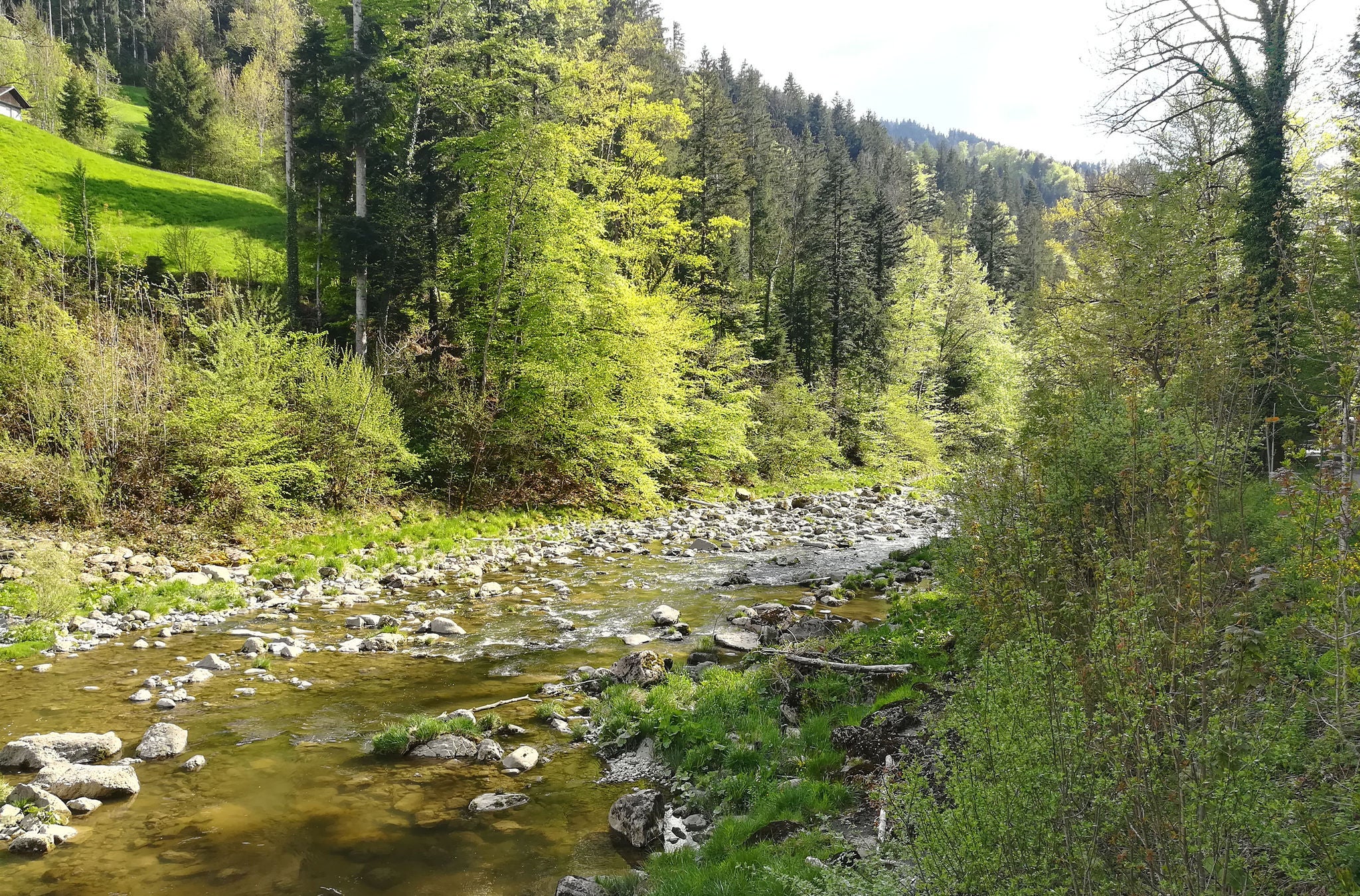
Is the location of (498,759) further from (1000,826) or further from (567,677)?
(1000,826)

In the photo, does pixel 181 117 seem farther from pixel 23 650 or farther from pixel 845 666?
pixel 845 666

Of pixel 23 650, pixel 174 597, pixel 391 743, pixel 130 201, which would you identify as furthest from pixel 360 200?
pixel 391 743

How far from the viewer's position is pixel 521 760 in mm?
7477

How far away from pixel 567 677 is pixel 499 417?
12790 millimetres

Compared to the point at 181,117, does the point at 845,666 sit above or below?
below

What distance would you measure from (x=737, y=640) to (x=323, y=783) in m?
5.88

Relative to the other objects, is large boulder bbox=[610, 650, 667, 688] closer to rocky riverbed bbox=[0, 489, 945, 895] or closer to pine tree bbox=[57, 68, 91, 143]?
rocky riverbed bbox=[0, 489, 945, 895]

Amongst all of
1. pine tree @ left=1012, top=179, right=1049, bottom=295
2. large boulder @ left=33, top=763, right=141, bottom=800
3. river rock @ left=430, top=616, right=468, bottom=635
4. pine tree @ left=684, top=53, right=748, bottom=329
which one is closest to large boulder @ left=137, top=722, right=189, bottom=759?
large boulder @ left=33, top=763, right=141, bottom=800

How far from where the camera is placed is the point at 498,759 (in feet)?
25.0

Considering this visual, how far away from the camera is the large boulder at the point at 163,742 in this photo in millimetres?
7133

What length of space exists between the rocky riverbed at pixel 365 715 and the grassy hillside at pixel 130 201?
20919 millimetres

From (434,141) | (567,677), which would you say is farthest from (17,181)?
(567,677)

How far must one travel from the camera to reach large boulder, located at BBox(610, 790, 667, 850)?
614 cm

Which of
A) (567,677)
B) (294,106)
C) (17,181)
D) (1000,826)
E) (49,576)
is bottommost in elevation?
(567,677)
